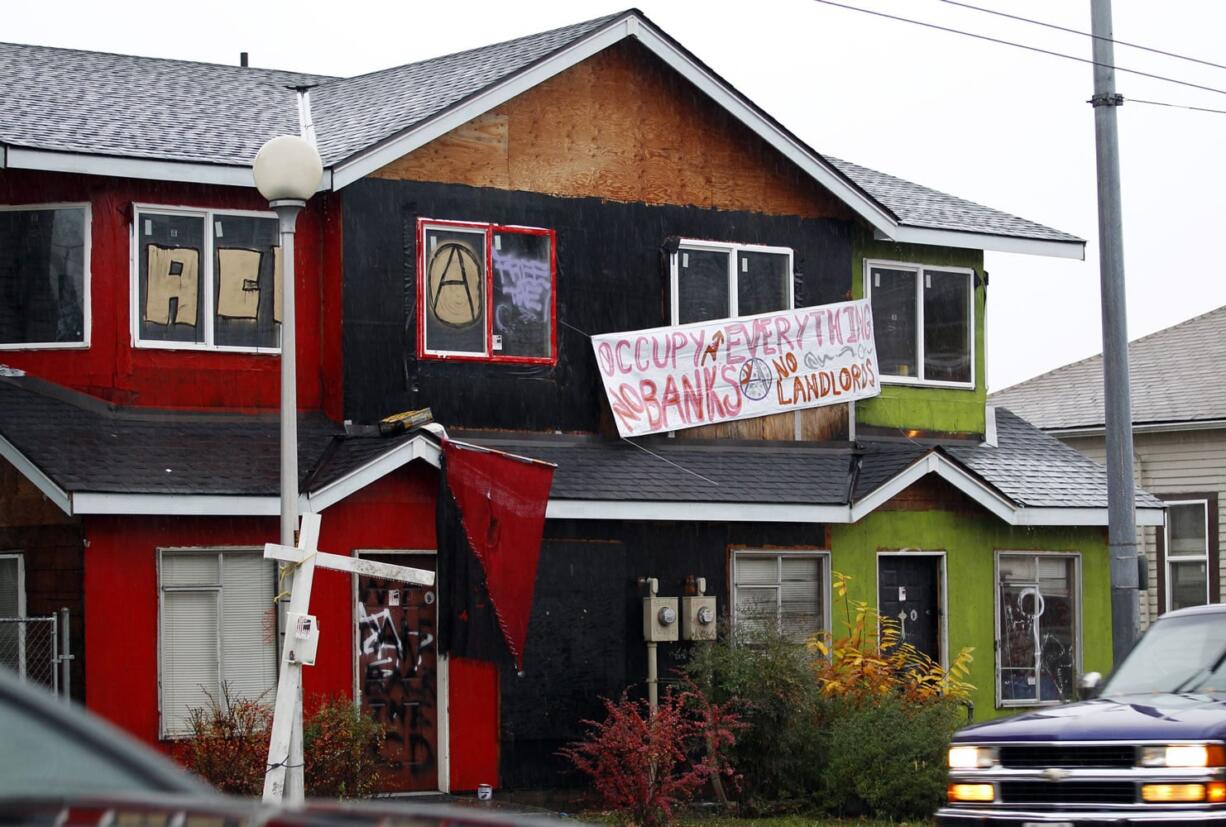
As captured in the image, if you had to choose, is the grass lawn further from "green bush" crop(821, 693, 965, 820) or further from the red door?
the red door

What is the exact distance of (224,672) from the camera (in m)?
17.8

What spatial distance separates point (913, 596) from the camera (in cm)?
2228

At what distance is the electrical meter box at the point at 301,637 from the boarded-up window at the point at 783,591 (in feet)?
27.4

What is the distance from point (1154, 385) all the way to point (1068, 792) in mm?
22052

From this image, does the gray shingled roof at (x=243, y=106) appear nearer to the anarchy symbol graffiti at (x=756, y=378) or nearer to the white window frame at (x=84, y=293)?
the white window frame at (x=84, y=293)

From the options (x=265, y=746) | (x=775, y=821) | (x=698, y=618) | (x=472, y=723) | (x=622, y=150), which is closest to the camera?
(x=265, y=746)

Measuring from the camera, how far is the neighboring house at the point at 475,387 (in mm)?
17688

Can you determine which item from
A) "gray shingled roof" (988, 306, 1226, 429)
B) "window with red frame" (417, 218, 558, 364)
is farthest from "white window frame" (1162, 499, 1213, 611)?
"window with red frame" (417, 218, 558, 364)

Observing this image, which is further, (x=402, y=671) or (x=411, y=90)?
(x=411, y=90)

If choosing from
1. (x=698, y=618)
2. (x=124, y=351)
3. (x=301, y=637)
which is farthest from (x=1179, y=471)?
(x=301, y=637)

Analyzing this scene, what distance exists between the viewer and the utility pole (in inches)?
723

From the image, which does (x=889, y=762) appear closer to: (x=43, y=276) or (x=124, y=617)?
(x=124, y=617)

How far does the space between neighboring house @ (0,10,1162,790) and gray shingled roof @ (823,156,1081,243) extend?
124 mm

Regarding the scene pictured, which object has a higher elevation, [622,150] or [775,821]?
[622,150]
